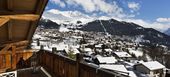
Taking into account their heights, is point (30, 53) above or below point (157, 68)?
above

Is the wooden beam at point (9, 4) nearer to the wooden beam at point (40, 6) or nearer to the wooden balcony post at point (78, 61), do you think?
the wooden beam at point (40, 6)

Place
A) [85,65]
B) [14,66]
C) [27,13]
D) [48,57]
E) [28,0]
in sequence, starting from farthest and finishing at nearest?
[14,66] → [48,57] → [27,13] → [28,0] → [85,65]

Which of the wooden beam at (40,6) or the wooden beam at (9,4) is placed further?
the wooden beam at (40,6)

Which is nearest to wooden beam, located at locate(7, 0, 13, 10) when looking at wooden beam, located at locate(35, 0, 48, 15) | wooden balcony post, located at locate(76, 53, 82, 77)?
wooden beam, located at locate(35, 0, 48, 15)

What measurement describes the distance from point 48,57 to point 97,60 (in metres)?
39.1

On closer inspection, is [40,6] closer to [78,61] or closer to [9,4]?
[9,4]

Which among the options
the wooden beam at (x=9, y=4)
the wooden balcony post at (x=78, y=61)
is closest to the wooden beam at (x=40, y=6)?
the wooden beam at (x=9, y=4)

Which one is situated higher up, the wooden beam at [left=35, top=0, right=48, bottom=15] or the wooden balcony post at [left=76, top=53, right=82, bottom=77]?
the wooden beam at [left=35, top=0, right=48, bottom=15]

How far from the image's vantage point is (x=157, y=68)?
44688 mm

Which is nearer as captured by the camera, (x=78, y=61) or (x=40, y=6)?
(x=78, y=61)

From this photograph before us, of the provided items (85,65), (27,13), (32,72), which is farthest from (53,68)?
(85,65)

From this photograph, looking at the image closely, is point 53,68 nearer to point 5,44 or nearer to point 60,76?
point 60,76

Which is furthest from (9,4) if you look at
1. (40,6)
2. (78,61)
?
(78,61)

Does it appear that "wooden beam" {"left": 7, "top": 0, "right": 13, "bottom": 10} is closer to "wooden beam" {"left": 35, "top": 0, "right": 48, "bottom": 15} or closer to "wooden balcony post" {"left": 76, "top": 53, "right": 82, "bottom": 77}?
"wooden beam" {"left": 35, "top": 0, "right": 48, "bottom": 15}
